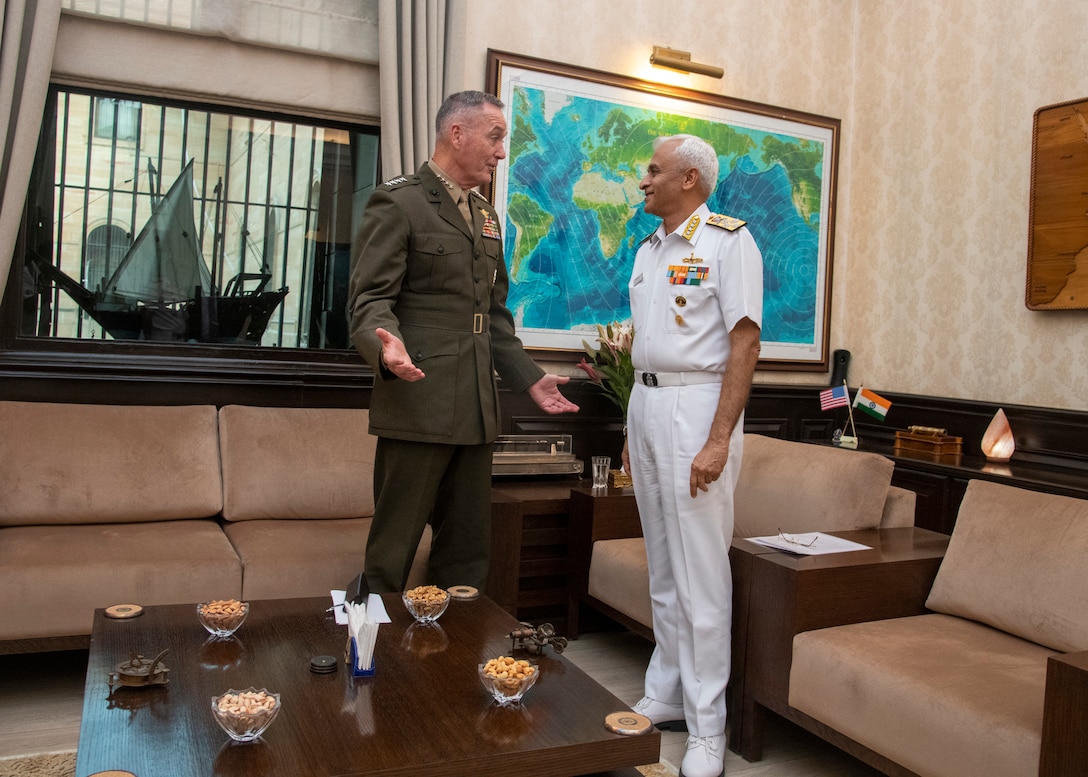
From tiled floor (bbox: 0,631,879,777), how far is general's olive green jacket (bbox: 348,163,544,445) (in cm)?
99

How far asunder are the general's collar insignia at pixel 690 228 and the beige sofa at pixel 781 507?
3.03 feet

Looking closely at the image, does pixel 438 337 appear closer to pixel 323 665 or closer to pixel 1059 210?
pixel 323 665

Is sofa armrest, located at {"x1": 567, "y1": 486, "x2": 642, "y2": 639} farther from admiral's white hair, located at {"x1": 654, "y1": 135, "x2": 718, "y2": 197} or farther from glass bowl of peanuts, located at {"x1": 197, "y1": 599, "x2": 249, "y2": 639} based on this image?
glass bowl of peanuts, located at {"x1": 197, "y1": 599, "x2": 249, "y2": 639}

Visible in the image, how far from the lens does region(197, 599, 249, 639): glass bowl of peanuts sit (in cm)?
205

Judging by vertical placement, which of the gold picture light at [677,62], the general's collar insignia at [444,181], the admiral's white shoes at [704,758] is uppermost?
the gold picture light at [677,62]

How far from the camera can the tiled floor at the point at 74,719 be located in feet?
8.24

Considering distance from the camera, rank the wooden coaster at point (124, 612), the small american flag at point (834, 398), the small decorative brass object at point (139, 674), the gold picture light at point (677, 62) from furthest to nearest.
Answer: the gold picture light at point (677, 62) < the small american flag at point (834, 398) < the wooden coaster at point (124, 612) < the small decorative brass object at point (139, 674)

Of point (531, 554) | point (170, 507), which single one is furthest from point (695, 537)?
point (170, 507)

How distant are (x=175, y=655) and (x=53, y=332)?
2.07 m

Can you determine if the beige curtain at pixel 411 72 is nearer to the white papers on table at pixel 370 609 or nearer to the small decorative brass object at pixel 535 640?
the white papers on table at pixel 370 609

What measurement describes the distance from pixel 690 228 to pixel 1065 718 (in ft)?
4.81

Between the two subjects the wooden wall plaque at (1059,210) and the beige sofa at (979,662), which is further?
the wooden wall plaque at (1059,210)

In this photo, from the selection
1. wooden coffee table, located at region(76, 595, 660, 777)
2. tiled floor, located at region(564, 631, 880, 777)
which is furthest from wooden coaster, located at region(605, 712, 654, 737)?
tiled floor, located at region(564, 631, 880, 777)

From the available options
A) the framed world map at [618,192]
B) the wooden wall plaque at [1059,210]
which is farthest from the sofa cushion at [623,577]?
the wooden wall plaque at [1059,210]
